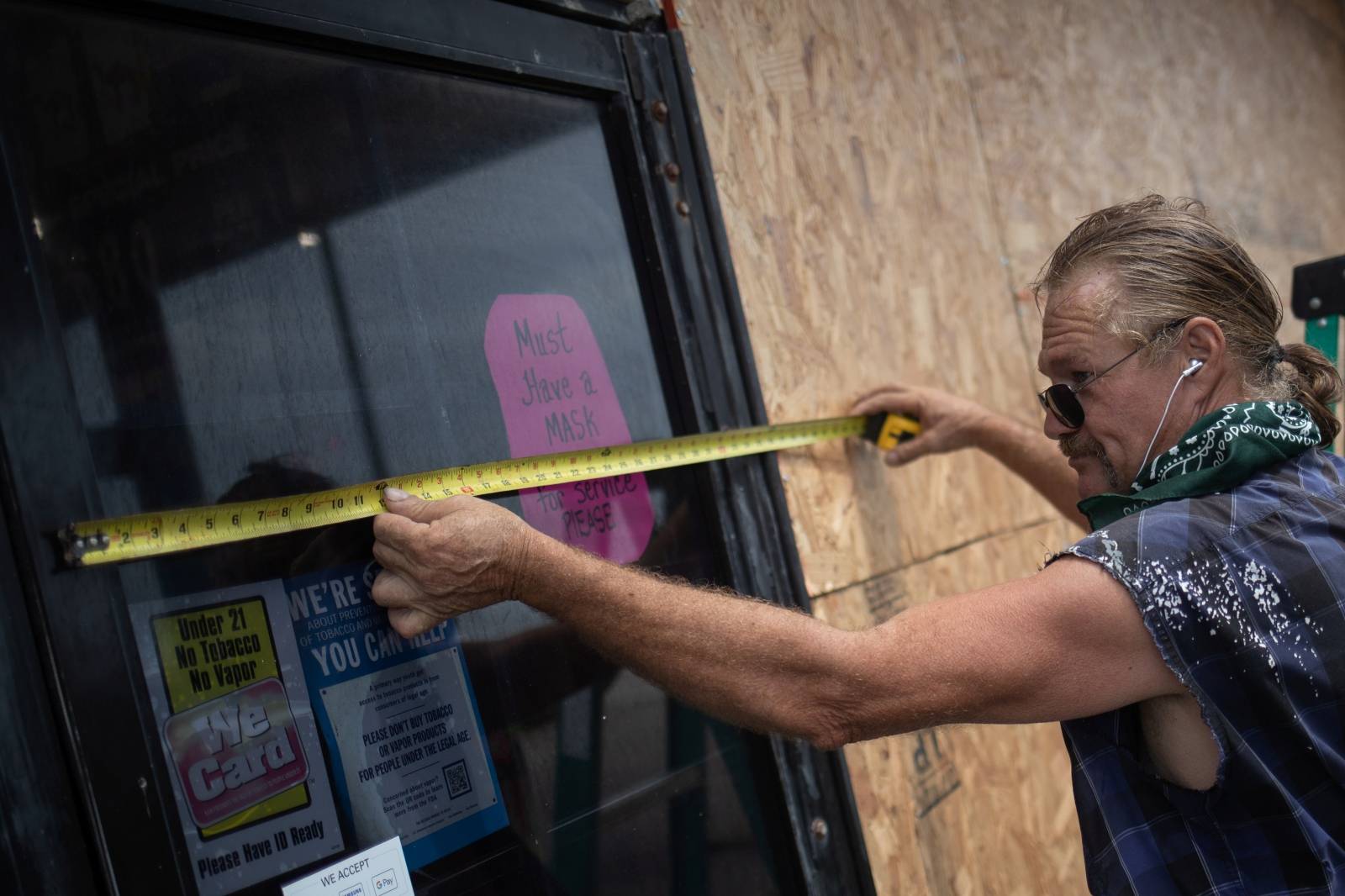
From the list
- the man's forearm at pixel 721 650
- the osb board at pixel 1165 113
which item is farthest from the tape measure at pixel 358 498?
the osb board at pixel 1165 113

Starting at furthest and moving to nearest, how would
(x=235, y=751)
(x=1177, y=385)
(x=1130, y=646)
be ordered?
1. (x=1177, y=385)
2. (x=1130, y=646)
3. (x=235, y=751)

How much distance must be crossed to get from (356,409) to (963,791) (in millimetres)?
2172

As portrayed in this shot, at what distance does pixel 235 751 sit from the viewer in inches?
68.4

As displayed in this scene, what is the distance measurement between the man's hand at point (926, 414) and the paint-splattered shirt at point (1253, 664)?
1.22m

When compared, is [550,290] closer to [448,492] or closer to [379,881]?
[448,492]

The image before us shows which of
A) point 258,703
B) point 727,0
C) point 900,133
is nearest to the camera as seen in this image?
point 258,703

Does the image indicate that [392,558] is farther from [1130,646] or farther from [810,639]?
[1130,646]

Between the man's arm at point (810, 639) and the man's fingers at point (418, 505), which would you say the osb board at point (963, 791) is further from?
the man's fingers at point (418, 505)

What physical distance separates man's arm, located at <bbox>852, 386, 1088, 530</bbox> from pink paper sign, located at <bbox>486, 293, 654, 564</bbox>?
36.5 inches

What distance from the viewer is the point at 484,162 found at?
92.7 inches

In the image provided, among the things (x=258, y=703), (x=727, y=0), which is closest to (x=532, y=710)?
(x=258, y=703)

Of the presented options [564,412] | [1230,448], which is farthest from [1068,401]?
[564,412]

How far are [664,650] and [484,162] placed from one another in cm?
114

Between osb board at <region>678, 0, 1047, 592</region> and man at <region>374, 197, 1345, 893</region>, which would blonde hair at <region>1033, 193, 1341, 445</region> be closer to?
man at <region>374, 197, 1345, 893</region>
